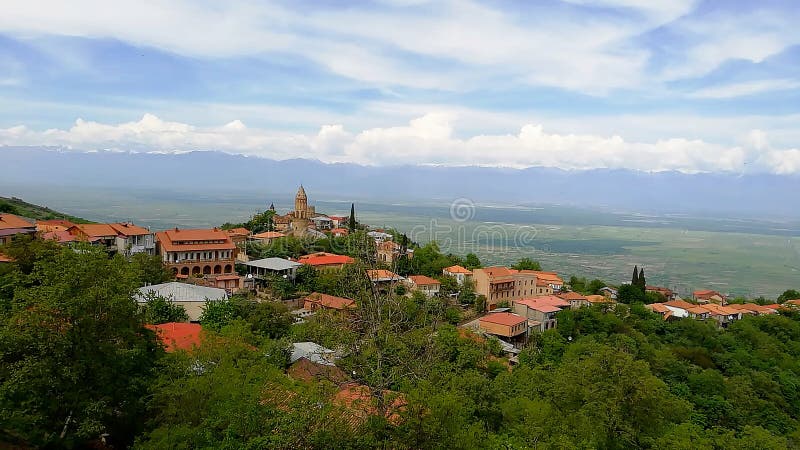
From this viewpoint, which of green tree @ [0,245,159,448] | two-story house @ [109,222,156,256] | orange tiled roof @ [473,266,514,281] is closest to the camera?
green tree @ [0,245,159,448]

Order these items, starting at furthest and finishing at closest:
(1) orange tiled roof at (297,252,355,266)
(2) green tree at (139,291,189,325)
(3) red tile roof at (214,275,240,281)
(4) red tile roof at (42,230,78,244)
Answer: (1) orange tiled roof at (297,252,355,266)
(3) red tile roof at (214,275,240,281)
(4) red tile roof at (42,230,78,244)
(2) green tree at (139,291,189,325)

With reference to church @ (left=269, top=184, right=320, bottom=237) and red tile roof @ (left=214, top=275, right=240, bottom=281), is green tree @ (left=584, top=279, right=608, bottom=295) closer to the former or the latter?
church @ (left=269, top=184, right=320, bottom=237)

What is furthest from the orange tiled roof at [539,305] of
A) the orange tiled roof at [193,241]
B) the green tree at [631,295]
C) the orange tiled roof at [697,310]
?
the orange tiled roof at [193,241]

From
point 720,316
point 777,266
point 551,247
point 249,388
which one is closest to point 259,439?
point 249,388

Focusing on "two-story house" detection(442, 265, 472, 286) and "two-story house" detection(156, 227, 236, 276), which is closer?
"two-story house" detection(156, 227, 236, 276)

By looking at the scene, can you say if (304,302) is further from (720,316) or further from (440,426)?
(720,316)

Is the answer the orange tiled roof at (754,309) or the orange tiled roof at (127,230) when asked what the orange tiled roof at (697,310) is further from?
the orange tiled roof at (127,230)

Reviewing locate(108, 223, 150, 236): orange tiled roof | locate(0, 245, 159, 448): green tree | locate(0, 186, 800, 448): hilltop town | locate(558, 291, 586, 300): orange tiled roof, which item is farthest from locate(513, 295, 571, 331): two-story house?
locate(0, 245, 159, 448): green tree

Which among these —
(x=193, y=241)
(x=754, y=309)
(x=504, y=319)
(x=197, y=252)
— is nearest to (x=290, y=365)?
(x=504, y=319)

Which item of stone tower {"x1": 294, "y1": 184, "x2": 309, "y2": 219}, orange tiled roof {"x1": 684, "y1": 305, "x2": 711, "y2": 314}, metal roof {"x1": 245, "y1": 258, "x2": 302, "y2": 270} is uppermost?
stone tower {"x1": 294, "y1": 184, "x2": 309, "y2": 219}

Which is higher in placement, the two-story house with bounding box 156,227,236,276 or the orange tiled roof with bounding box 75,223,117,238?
the orange tiled roof with bounding box 75,223,117,238
